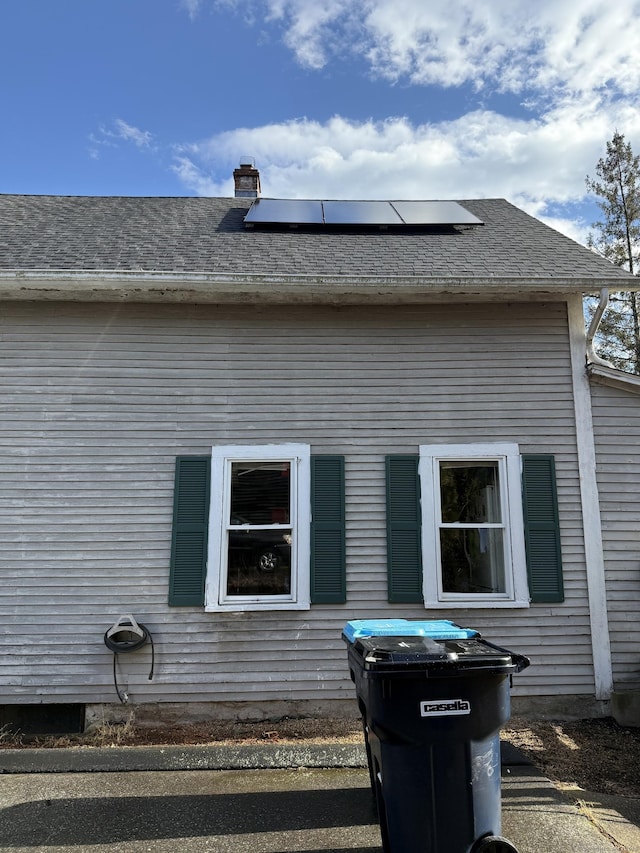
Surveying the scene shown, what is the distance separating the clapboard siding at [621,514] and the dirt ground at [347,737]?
2.12 ft

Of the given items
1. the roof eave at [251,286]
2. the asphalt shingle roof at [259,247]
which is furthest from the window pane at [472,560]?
the asphalt shingle roof at [259,247]

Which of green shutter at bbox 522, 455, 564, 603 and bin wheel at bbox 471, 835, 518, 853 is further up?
green shutter at bbox 522, 455, 564, 603

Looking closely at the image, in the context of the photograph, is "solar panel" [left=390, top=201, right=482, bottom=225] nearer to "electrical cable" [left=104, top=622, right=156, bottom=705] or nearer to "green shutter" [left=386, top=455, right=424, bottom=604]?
"green shutter" [left=386, top=455, right=424, bottom=604]

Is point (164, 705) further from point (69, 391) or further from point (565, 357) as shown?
point (565, 357)

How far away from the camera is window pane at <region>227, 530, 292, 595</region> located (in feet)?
17.3

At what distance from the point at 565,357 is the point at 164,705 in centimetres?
520

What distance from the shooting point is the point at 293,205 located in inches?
301

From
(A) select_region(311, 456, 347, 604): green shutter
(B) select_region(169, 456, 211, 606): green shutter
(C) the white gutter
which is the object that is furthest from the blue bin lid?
(C) the white gutter

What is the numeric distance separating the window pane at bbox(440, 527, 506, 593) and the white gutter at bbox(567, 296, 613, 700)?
2.76 feet

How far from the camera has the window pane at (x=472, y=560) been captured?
5.35 meters

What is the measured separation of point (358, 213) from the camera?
24.1 feet

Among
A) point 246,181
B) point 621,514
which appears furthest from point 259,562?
point 246,181

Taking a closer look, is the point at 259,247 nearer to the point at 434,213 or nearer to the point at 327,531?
the point at 434,213

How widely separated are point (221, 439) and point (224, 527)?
0.86m
